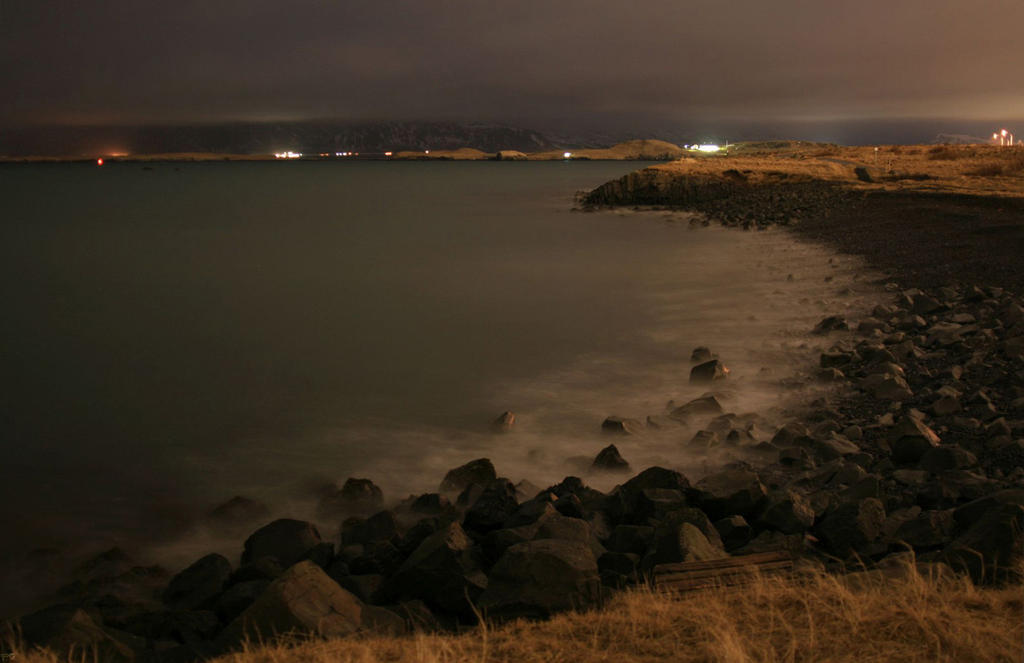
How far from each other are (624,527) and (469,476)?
296 centimetres

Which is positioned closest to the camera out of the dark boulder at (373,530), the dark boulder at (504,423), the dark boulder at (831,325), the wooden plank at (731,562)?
the wooden plank at (731,562)

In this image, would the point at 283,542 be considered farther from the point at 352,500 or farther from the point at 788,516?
the point at 788,516

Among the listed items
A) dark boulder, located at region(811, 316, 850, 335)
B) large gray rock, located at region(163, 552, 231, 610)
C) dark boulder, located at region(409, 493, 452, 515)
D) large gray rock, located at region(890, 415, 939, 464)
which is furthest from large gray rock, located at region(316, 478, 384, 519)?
dark boulder, located at region(811, 316, 850, 335)

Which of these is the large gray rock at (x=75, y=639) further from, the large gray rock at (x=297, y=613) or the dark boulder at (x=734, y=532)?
the dark boulder at (x=734, y=532)

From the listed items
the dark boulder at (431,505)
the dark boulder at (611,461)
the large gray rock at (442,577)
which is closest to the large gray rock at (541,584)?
the large gray rock at (442,577)

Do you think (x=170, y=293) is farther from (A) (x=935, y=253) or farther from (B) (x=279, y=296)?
(A) (x=935, y=253)

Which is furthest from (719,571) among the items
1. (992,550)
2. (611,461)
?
(611,461)

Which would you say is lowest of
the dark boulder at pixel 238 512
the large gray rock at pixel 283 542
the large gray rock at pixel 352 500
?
the dark boulder at pixel 238 512

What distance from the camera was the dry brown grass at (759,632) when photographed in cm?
418

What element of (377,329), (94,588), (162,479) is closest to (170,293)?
(377,329)

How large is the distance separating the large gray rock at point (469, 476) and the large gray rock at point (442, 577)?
297 cm

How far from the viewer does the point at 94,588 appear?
7.17 metres

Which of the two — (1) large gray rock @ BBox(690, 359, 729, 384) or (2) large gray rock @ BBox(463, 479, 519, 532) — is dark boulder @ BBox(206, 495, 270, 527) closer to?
(2) large gray rock @ BBox(463, 479, 519, 532)

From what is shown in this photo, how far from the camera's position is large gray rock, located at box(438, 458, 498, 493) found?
30.0ft
